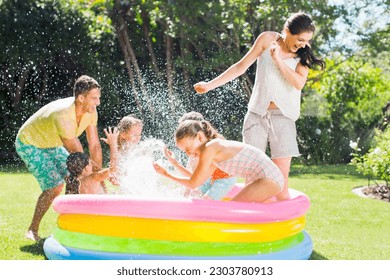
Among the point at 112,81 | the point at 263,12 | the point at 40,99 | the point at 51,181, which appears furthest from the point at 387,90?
the point at 51,181

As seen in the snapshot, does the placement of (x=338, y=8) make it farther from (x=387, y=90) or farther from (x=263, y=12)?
(x=387, y=90)

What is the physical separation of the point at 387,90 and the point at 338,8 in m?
3.10

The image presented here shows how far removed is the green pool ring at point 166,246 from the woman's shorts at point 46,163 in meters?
1.10

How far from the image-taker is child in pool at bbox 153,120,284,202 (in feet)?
12.2

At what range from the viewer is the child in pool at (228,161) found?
12.2 ft

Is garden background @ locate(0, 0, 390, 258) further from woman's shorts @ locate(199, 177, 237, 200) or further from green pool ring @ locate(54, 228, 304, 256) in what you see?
green pool ring @ locate(54, 228, 304, 256)

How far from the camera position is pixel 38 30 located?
11555 mm

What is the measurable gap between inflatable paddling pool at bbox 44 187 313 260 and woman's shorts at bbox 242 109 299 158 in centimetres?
61

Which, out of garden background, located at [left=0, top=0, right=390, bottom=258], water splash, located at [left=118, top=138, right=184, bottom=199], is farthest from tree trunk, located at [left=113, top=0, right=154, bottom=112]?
water splash, located at [left=118, top=138, right=184, bottom=199]

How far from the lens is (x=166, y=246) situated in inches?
139

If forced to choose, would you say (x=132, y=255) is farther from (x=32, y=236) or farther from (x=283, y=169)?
(x=32, y=236)

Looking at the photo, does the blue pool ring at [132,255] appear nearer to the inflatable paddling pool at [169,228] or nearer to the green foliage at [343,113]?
the inflatable paddling pool at [169,228]

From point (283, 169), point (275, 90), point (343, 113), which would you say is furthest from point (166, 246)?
point (343, 113)

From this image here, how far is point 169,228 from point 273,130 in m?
1.14
